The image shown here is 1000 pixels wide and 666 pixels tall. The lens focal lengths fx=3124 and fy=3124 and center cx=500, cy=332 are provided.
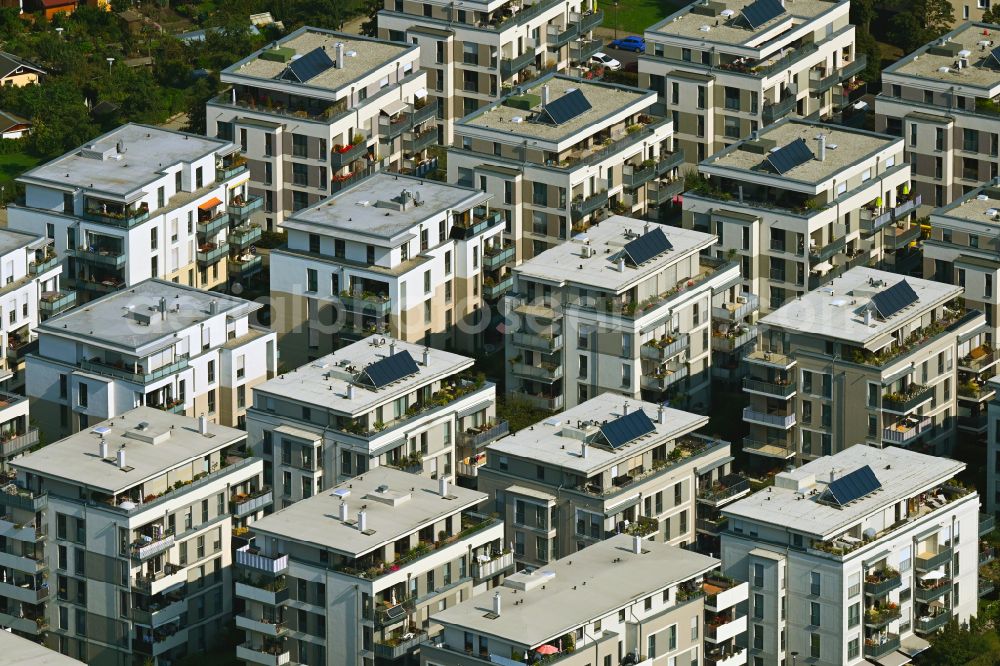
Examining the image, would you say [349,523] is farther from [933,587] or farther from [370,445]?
[933,587]

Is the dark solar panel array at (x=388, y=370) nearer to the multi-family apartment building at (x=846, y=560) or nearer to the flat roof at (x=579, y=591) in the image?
the flat roof at (x=579, y=591)

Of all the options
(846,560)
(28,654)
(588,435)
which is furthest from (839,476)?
(28,654)

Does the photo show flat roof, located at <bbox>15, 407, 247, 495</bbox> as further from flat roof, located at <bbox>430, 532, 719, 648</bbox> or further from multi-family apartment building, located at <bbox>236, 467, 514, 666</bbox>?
flat roof, located at <bbox>430, 532, 719, 648</bbox>

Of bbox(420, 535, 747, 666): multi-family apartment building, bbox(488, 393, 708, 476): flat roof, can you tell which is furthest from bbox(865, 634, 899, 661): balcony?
bbox(488, 393, 708, 476): flat roof

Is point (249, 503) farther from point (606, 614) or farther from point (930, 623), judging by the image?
point (930, 623)

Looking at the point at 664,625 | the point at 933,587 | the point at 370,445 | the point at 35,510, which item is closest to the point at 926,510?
the point at 933,587
